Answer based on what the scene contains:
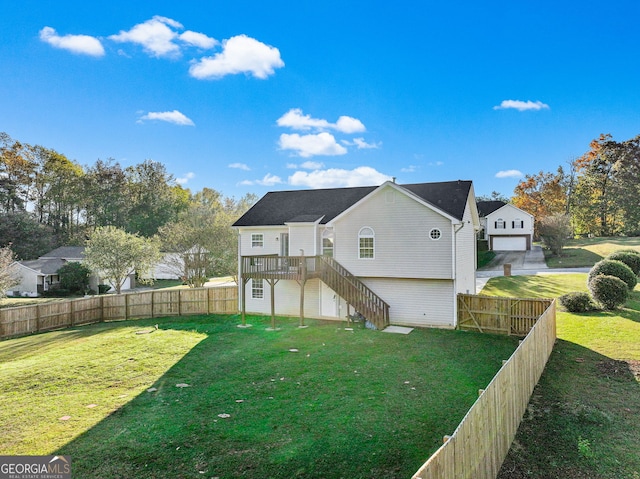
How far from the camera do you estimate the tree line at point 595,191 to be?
149 ft

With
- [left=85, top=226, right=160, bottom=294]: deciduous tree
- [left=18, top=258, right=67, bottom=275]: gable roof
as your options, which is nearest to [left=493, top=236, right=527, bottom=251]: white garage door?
[left=85, top=226, right=160, bottom=294]: deciduous tree

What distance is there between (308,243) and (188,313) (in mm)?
7797

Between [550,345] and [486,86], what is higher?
[486,86]

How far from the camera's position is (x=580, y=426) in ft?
19.6

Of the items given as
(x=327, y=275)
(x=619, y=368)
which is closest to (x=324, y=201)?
(x=327, y=275)

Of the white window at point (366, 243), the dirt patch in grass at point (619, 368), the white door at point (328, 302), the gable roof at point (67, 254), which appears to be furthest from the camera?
the gable roof at point (67, 254)

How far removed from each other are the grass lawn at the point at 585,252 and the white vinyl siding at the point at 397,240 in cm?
2365

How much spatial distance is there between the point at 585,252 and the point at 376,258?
103 feet

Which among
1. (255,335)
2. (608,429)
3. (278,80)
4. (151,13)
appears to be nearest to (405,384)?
(608,429)

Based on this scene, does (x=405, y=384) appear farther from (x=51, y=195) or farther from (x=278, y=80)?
(x=51, y=195)

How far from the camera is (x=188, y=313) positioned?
1877 cm

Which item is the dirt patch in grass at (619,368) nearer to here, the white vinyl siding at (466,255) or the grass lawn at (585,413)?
the grass lawn at (585,413)

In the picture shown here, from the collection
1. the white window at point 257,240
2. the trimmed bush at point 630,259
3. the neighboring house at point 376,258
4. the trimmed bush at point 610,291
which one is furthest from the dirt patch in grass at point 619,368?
the trimmed bush at point 630,259

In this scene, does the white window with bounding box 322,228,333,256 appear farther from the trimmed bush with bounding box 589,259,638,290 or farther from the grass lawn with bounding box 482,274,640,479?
the trimmed bush with bounding box 589,259,638,290
